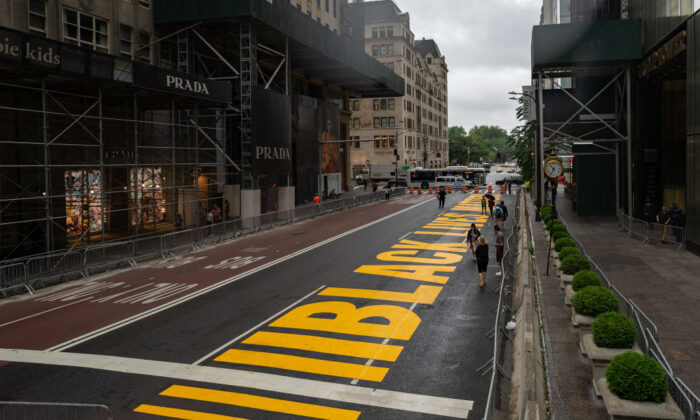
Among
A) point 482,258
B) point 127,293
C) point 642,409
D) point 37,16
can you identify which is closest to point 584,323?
point 642,409

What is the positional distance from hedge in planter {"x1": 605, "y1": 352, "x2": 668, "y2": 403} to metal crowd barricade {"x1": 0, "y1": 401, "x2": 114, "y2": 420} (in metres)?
7.73

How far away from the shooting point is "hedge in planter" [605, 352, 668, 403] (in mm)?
7625

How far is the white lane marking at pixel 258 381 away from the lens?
9523 millimetres

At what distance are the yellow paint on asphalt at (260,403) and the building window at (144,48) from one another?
2836cm

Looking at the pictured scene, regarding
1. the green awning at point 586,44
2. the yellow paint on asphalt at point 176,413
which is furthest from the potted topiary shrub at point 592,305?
the green awning at point 586,44

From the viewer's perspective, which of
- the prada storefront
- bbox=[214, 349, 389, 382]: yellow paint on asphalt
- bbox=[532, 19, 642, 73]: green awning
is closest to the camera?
bbox=[214, 349, 389, 382]: yellow paint on asphalt

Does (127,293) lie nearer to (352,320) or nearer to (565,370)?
(352,320)

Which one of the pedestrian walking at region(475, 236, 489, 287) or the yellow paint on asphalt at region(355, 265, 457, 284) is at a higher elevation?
the pedestrian walking at region(475, 236, 489, 287)

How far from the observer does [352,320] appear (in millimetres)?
14648

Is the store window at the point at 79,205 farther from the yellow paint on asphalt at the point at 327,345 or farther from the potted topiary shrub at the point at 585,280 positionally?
the potted topiary shrub at the point at 585,280

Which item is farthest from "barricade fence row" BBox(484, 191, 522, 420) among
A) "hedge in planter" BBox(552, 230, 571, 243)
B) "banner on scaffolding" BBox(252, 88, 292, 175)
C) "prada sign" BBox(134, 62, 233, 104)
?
"banner on scaffolding" BBox(252, 88, 292, 175)

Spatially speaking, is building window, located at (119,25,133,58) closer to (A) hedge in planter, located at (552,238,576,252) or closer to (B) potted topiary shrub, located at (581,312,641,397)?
(A) hedge in planter, located at (552,238,576,252)

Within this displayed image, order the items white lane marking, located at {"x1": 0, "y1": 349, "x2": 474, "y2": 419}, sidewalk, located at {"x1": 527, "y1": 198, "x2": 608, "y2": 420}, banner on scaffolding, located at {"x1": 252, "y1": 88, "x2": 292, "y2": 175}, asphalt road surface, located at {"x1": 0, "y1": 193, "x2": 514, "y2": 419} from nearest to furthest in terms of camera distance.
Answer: sidewalk, located at {"x1": 527, "y1": 198, "x2": 608, "y2": 420} → white lane marking, located at {"x1": 0, "y1": 349, "x2": 474, "y2": 419} → asphalt road surface, located at {"x1": 0, "y1": 193, "x2": 514, "y2": 419} → banner on scaffolding, located at {"x1": 252, "y1": 88, "x2": 292, "y2": 175}

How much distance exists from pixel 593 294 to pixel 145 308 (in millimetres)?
12171
